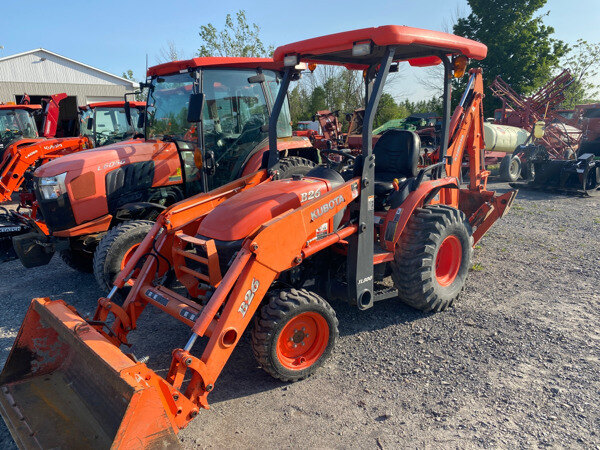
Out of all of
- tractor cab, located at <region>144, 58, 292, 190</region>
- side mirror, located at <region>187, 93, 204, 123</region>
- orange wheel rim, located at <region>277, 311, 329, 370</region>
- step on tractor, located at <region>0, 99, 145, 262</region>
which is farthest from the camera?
step on tractor, located at <region>0, 99, 145, 262</region>

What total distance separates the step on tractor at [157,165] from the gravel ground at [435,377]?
71 centimetres

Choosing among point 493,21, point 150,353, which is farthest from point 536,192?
point 493,21

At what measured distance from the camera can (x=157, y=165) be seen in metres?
5.29

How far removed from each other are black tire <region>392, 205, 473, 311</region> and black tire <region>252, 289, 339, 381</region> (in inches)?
36.8

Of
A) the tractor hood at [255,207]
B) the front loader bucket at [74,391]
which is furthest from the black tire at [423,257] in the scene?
the front loader bucket at [74,391]

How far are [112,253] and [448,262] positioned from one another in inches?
132

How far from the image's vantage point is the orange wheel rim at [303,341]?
Result: 122 inches

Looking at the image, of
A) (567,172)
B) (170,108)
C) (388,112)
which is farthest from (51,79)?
(567,172)

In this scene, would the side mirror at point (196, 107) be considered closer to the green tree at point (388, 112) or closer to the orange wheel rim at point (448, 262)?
the orange wheel rim at point (448, 262)

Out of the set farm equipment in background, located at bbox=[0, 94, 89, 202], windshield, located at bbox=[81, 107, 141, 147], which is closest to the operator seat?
windshield, located at bbox=[81, 107, 141, 147]

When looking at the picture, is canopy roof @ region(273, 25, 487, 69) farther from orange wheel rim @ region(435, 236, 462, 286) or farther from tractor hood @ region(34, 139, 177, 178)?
tractor hood @ region(34, 139, 177, 178)

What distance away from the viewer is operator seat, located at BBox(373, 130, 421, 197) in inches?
163

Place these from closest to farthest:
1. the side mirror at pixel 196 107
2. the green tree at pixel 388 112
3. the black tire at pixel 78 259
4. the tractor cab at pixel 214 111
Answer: the side mirror at pixel 196 107, the tractor cab at pixel 214 111, the black tire at pixel 78 259, the green tree at pixel 388 112

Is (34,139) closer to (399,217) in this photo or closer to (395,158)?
(395,158)
